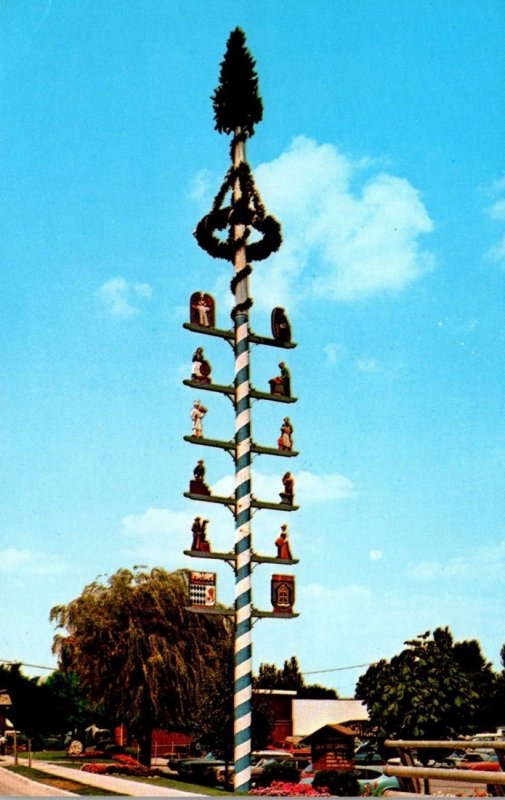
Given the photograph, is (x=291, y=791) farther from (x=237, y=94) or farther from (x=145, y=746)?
(x=145, y=746)

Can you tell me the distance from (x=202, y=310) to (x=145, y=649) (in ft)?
79.2

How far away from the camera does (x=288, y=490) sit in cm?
1620

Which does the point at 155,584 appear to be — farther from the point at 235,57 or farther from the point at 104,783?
the point at 235,57

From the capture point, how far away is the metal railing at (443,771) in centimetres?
679

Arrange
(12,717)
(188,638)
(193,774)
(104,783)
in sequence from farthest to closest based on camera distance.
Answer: (12,717)
(188,638)
(193,774)
(104,783)

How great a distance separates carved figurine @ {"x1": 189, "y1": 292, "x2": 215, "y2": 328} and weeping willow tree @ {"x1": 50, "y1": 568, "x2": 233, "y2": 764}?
22705 millimetres

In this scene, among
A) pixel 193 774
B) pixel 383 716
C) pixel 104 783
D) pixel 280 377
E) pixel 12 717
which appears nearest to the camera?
pixel 280 377

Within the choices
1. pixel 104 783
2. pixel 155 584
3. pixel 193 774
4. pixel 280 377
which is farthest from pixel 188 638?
pixel 280 377

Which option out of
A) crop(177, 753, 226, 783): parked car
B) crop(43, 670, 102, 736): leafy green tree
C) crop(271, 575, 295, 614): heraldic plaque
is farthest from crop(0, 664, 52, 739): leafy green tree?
crop(271, 575, 295, 614): heraldic plaque

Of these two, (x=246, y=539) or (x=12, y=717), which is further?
(x=12, y=717)

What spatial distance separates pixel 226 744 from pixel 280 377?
67.6 ft

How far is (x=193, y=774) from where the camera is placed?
33.8 metres

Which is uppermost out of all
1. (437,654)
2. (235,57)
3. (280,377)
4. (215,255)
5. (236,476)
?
(235,57)

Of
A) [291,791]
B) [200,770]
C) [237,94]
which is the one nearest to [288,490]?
[237,94]
